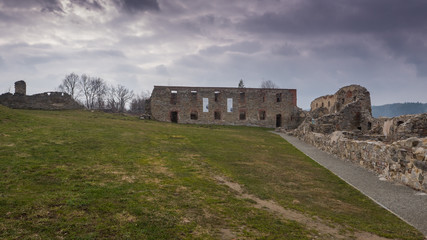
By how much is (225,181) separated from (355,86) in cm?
3463

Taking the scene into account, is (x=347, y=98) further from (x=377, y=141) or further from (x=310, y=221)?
(x=310, y=221)

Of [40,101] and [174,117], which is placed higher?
[40,101]

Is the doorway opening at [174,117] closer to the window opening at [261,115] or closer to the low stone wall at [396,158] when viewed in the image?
the window opening at [261,115]

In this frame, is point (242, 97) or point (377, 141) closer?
point (377, 141)

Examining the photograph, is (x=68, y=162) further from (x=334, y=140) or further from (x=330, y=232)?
(x=334, y=140)

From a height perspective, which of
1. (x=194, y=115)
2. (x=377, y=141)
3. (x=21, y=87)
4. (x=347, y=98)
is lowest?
(x=377, y=141)

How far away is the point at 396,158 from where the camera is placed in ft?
34.2

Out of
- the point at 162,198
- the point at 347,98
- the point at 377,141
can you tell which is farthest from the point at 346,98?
the point at 162,198

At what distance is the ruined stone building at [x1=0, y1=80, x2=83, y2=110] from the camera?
3050 centimetres

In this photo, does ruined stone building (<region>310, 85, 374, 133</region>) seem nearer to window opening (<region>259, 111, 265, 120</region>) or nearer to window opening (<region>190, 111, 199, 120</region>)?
window opening (<region>259, 111, 265, 120</region>)

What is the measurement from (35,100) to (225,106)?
91.3ft

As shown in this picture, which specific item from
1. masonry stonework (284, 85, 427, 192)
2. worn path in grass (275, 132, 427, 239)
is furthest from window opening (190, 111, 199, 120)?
worn path in grass (275, 132, 427, 239)

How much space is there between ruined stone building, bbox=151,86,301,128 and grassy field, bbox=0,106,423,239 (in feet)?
98.3

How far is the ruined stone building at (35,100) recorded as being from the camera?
1201 inches
